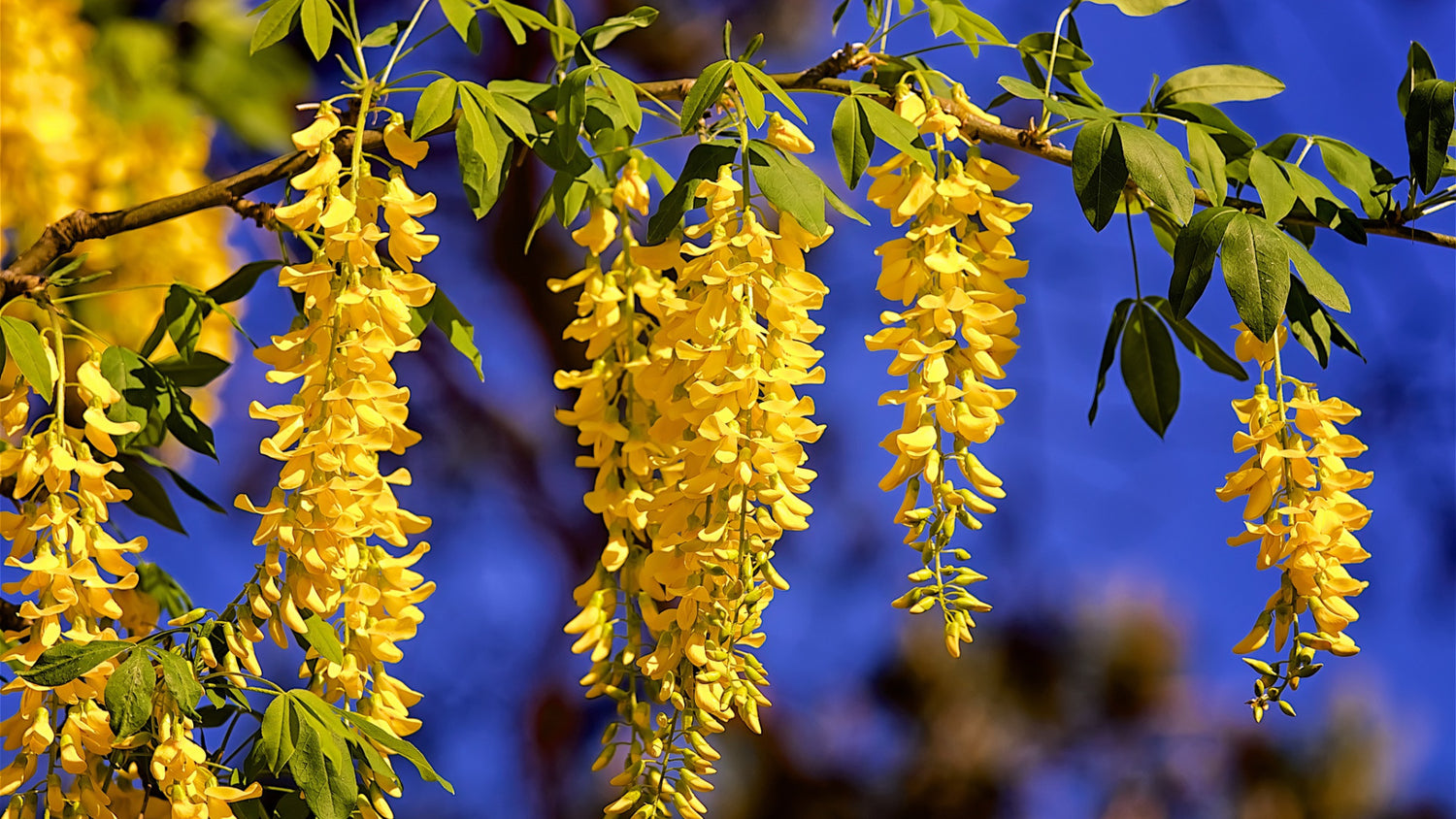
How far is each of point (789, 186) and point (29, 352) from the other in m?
0.33

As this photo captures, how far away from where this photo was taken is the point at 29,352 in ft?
1.73

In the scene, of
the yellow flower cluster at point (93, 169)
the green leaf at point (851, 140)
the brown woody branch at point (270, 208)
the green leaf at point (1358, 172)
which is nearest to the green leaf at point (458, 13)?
the brown woody branch at point (270, 208)

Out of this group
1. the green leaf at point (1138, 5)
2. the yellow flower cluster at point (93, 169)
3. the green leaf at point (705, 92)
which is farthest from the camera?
the yellow flower cluster at point (93, 169)

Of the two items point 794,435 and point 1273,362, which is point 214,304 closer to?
point 794,435

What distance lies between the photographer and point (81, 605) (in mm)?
553

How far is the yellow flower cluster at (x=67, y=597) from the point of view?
527 mm

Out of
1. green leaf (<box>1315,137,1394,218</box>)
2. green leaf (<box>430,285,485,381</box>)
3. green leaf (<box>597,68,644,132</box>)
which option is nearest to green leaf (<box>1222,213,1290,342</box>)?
green leaf (<box>1315,137,1394,218</box>)

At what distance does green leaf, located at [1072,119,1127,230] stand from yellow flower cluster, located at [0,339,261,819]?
42cm

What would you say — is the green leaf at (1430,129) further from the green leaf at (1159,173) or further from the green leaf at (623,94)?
the green leaf at (623,94)

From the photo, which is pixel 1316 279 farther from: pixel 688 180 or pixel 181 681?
pixel 181 681

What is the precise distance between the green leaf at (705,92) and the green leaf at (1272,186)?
228mm

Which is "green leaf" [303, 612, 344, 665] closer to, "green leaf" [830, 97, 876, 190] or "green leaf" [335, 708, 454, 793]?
"green leaf" [335, 708, 454, 793]

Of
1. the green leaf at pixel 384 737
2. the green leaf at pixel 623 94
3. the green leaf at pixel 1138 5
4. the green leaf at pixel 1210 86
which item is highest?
the green leaf at pixel 1138 5

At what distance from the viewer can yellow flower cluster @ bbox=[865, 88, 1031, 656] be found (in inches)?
19.9
